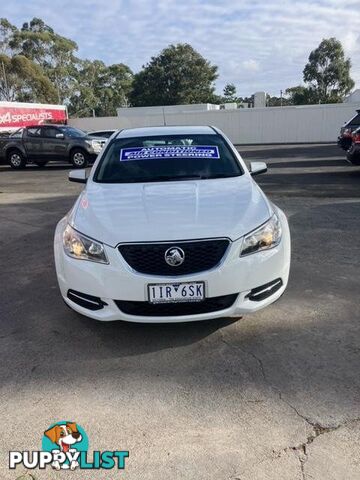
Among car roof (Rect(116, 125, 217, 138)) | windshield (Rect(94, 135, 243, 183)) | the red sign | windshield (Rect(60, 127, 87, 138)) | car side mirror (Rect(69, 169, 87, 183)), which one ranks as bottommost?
car side mirror (Rect(69, 169, 87, 183))

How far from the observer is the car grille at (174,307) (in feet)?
9.61

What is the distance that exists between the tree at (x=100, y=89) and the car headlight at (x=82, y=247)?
55803mm

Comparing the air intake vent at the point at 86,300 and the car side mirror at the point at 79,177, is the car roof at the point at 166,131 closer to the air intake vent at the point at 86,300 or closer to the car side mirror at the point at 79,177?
the car side mirror at the point at 79,177

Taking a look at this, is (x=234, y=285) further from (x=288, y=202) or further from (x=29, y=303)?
(x=288, y=202)

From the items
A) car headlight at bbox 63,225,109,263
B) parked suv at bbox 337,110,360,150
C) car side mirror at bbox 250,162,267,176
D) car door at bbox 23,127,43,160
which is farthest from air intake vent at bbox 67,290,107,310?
car door at bbox 23,127,43,160

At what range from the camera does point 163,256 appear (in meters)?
2.89

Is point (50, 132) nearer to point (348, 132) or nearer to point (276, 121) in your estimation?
point (348, 132)

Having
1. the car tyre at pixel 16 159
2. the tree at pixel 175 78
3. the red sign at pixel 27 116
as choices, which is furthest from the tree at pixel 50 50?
the car tyre at pixel 16 159

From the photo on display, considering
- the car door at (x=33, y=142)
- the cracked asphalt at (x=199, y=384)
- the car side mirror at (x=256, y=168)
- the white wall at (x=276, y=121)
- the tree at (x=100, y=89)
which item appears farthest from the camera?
the tree at (x=100, y=89)

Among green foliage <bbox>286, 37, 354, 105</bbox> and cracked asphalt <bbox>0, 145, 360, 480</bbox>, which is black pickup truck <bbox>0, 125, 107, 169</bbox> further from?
green foliage <bbox>286, 37, 354, 105</bbox>

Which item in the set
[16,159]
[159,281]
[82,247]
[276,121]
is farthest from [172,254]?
[276,121]

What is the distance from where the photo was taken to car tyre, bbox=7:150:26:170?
16.6m

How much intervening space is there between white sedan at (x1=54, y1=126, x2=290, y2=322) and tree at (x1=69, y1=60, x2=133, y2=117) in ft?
183

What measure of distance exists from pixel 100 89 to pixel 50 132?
48.3m
